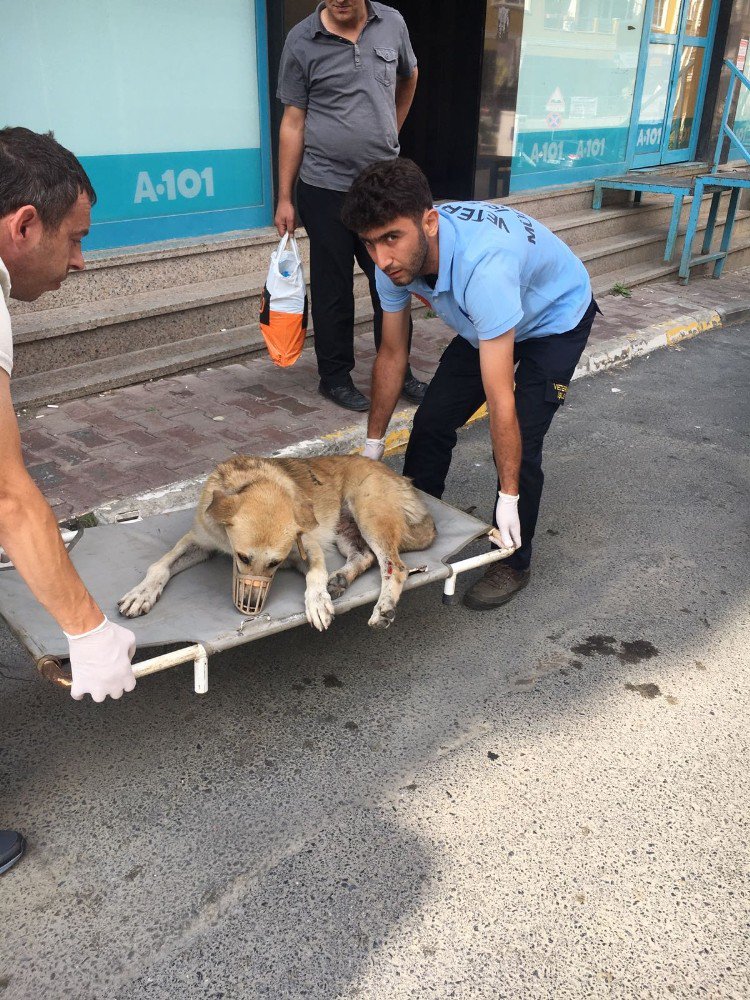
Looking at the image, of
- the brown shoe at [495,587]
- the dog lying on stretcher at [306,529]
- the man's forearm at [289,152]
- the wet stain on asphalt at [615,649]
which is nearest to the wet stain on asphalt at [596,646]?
the wet stain on asphalt at [615,649]

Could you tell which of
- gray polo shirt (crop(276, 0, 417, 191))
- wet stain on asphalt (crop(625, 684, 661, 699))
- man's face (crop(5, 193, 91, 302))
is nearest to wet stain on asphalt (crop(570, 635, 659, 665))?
wet stain on asphalt (crop(625, 684, 661, 699))

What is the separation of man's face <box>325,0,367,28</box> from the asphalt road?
3318 millimetres

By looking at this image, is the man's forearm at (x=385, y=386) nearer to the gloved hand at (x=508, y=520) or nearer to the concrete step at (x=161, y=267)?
the gloved hand at (x=508, y=520)

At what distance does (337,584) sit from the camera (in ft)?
9.85

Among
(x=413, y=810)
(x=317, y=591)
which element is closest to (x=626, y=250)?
(x=317, y=591)

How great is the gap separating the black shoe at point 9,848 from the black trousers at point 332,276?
11.3 feet

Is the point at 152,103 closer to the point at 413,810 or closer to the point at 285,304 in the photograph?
the point at 285,304

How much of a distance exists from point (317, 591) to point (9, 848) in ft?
3.89

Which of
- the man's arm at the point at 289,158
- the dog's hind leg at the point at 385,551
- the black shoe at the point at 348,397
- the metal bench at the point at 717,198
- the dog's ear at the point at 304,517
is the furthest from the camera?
the metal bench at the point at 717,198

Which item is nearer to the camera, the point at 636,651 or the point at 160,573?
the point at 160,573

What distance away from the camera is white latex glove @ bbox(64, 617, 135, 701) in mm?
2061

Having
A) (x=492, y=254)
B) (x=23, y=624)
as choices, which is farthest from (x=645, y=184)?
(x=23, y=624)

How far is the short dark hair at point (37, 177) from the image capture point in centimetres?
198

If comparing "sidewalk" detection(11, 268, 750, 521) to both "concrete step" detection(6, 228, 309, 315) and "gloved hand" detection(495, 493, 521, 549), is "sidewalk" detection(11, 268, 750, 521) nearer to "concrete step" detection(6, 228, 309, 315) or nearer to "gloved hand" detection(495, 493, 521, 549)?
"concrete step" detection(6, 228, 309, 315)
